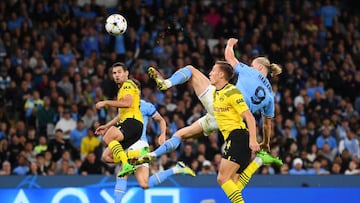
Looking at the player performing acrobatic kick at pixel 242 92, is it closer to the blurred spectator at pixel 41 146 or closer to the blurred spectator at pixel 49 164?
the blurred spectator at pixel 49 164

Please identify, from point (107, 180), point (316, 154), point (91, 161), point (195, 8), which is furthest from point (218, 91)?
point (195, 8)

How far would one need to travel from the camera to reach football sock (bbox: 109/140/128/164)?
14.5 m

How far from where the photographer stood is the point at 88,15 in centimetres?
2353

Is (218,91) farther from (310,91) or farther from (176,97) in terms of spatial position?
(310,91)

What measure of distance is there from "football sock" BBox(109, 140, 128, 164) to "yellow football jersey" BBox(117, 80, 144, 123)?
431 millimetres

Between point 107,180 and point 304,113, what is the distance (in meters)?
5.99

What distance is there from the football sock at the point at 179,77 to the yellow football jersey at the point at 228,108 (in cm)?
79

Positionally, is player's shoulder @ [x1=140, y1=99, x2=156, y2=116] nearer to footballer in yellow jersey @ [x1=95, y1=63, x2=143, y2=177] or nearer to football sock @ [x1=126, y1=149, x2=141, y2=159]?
footballer in yellow jersey @ [x1=95, y1=63, x2=143, y2=177]

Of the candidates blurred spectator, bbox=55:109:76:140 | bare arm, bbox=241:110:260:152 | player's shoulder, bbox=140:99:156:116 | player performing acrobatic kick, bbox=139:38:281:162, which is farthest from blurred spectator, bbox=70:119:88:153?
bare arm, bbox=241:110:260:152

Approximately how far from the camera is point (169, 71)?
22219 millimetres

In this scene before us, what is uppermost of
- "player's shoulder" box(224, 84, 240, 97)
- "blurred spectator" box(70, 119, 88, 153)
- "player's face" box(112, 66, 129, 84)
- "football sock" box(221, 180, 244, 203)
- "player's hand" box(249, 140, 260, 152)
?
"player's face" box(112, 66, 129, 84)

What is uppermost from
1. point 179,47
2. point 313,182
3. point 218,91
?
point 179,47

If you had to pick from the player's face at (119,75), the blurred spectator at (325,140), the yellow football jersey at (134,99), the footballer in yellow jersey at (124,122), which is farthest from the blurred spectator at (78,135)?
the player's face at (119,75)

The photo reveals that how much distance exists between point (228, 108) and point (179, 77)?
1228 mm
